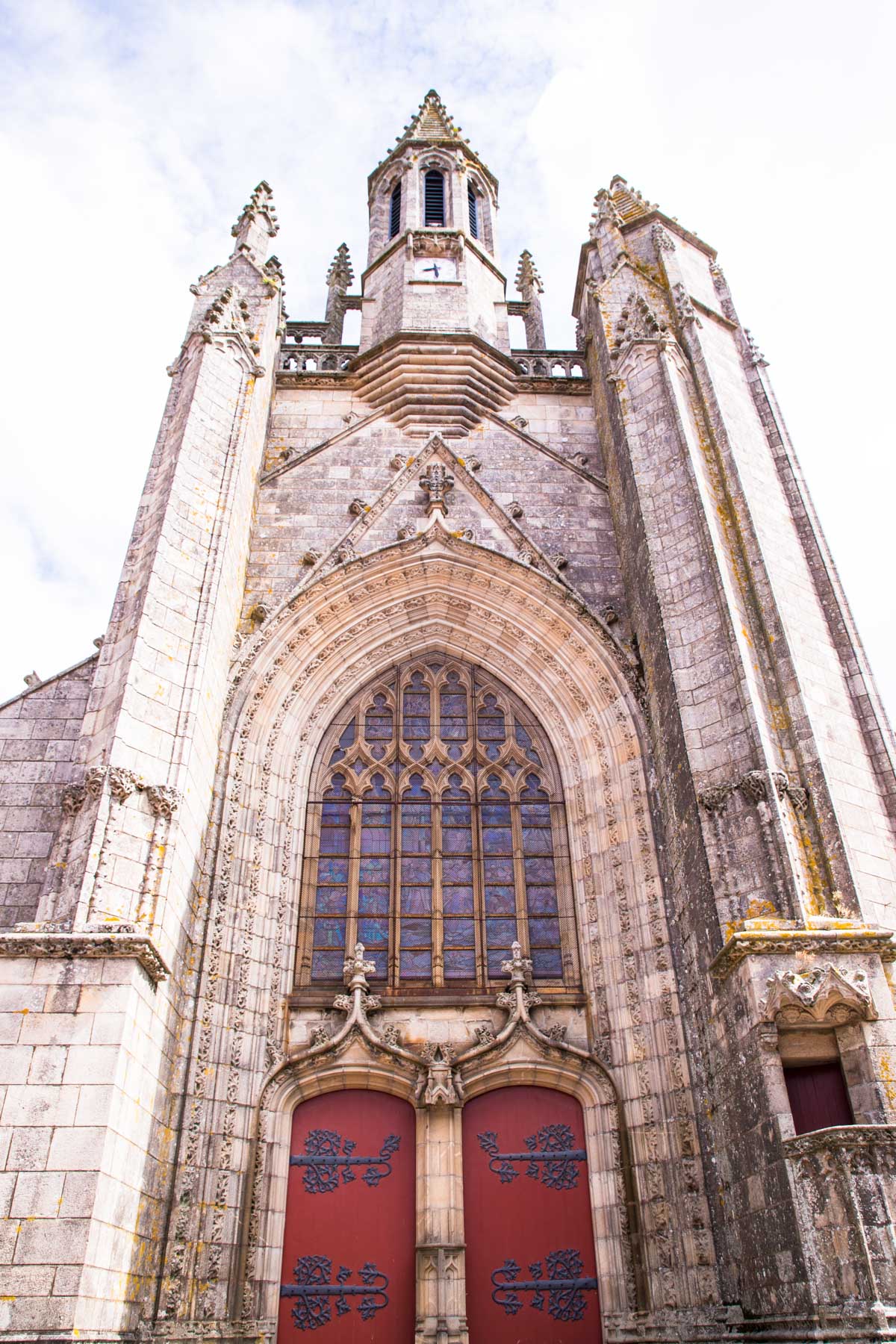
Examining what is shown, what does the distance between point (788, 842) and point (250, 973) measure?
4.32m

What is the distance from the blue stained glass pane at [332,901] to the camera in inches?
364

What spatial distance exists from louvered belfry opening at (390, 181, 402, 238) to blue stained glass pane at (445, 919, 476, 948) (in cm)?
1097

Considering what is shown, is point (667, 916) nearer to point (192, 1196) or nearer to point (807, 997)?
point (807, 997)

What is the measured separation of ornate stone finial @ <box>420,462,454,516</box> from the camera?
1145 centimetres

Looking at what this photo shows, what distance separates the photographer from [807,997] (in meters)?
6.47

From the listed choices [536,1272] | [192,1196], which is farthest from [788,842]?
[192,1196]

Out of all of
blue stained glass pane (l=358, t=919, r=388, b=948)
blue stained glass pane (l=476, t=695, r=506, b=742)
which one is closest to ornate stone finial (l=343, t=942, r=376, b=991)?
blue stained glass pane (l=358, t=919, r=388, b=948)

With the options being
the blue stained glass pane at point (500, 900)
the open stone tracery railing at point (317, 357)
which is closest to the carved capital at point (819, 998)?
the blue stained glass pane at point (500, 900)

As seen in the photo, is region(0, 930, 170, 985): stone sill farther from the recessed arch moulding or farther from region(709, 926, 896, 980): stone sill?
region(709, 926, 896, 980): stone sill

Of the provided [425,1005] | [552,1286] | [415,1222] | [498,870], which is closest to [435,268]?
[498,870]

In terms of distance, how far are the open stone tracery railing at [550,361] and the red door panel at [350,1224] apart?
9272mm

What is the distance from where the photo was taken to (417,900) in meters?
9.36

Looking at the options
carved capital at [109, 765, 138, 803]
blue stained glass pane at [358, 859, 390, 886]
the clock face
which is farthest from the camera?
the clock face

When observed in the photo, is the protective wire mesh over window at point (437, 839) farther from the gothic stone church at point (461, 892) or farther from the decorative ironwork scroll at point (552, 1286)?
the decorative ironwork scroll at point (552, 1286)
